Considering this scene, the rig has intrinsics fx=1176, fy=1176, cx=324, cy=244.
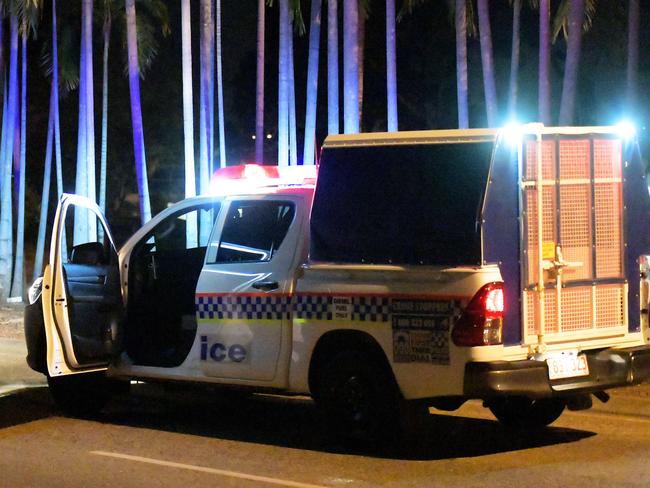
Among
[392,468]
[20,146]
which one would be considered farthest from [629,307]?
[20,146]

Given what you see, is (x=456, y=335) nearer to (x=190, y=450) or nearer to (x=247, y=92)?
(x=190, y=450)

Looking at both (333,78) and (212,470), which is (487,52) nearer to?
(333,78)

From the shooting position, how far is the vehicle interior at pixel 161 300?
9.16 metres

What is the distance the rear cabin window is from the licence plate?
85 centimetres

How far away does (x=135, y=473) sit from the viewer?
7.21m

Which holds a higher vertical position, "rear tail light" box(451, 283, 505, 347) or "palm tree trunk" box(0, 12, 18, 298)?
"palm tree trunk" box(0, 12, 18, 298)

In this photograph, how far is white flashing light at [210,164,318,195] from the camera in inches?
343

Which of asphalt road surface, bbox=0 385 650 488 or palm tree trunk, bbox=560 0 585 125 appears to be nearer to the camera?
asphalt road surface, bbox=0 385 650 488

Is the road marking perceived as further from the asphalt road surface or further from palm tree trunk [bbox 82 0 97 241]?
palm tree trunk [bbox 82 0 97 241]

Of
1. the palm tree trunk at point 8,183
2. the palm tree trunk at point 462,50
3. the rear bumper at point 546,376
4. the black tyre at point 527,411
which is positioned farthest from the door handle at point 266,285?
the palm tree trunk at point 8,183

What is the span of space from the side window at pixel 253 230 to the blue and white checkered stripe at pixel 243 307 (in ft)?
0.98

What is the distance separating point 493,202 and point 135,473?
2759 millimetres

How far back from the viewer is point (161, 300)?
31.2 feet

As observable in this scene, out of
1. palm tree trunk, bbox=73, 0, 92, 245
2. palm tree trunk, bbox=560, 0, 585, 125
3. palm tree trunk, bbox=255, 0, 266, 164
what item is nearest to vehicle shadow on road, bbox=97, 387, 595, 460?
palm tree trunk, bbox=560, 0, 585, 125
